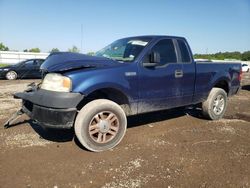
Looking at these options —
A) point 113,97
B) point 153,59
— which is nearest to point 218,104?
point 153,59

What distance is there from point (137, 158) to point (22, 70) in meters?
14.3

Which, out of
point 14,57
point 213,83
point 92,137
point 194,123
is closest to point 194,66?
point 213,83

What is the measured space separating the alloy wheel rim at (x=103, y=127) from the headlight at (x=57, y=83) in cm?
66

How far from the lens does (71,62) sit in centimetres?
420

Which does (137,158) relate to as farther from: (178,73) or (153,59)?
(178,73)

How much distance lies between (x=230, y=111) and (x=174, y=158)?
14.3 feet

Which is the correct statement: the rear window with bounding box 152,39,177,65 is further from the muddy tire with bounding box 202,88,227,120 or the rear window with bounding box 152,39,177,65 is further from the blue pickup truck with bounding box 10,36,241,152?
the muddy tire with bounding box 202,88,227,120

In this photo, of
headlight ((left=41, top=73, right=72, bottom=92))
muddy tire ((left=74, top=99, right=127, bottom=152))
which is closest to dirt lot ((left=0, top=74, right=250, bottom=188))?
muddy tire ((left=74, top=99, right=127, bottom=152))

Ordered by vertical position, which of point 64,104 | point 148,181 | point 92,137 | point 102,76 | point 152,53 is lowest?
point 148,181

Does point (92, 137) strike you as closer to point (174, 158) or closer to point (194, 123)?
point (174, 158)

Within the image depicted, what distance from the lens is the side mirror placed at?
473 centimetres

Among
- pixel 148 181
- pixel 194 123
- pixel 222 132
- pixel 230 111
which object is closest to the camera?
pixel 148 181

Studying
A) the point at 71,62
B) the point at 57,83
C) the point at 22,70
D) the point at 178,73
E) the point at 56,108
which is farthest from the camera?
the point at 22,70

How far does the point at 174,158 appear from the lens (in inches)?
164
